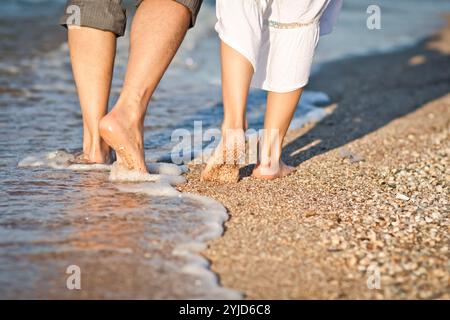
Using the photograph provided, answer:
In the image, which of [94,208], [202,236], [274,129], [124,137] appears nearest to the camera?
[202,236]

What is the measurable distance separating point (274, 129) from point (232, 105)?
24cm

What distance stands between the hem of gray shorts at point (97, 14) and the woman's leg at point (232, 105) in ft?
1.45

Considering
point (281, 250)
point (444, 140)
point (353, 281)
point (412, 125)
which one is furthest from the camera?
point (412, 125)

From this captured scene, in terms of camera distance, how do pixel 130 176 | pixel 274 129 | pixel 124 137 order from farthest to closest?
pixel 274 129, pixel 130 176, pixel 124 137

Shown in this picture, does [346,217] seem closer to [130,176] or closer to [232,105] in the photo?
[232,105]

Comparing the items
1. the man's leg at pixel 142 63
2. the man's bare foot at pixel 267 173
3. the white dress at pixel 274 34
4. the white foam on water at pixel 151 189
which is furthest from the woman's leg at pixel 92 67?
the man's bare foot at pixel 267 173

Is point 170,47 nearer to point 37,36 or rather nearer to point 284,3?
point 284,3

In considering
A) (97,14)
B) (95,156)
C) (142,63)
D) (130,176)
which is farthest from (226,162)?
(97,14)

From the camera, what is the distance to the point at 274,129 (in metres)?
2.77

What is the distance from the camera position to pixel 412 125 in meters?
4.24

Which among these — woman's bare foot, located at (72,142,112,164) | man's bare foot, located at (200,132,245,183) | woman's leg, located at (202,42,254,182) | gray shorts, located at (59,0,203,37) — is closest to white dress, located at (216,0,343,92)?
woman's leg, located at (202,42,254,182)

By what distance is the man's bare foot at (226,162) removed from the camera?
8.45ft

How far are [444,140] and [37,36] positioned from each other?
516 centimetres
